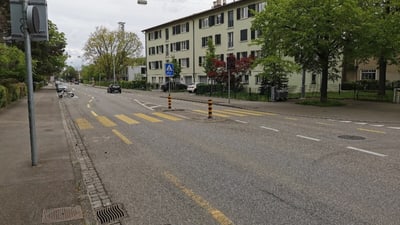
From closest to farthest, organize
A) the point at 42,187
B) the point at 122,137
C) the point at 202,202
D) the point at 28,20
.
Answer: the point at 202,202
the point at 42,187
the point at 28,20
the point at 122,137

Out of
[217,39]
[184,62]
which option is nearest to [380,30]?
[217,39]

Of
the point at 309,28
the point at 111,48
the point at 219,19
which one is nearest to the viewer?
the point at 309,28

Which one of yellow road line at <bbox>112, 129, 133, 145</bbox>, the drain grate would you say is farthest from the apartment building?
the drain grate

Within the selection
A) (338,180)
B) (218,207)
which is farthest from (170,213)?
(338,180)

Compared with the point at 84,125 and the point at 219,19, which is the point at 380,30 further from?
the point at 219,19

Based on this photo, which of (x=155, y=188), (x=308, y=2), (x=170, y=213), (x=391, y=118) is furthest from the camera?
(x=308, y=2)

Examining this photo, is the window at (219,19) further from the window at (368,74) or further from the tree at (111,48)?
the tree at (111,48)

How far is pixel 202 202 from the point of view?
5.40m

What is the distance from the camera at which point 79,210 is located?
4988 millimetres

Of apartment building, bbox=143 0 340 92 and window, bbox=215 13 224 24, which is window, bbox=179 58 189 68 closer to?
apartment building, bbox=143 0 340 92

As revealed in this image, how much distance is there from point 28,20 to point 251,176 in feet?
17.0

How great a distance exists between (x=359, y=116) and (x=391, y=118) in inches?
57.0

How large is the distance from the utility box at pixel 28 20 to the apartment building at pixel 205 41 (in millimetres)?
29388

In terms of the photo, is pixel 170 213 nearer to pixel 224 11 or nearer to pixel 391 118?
pixel 391 118
